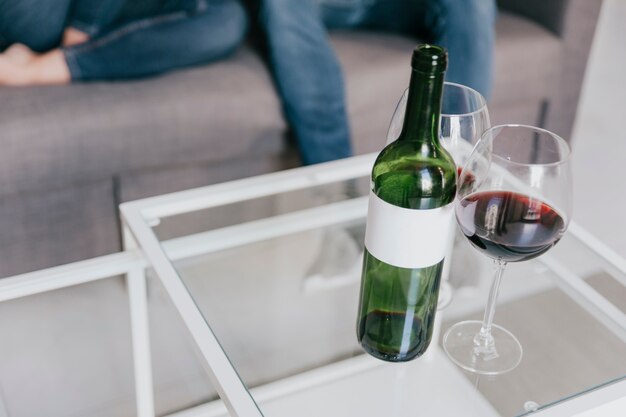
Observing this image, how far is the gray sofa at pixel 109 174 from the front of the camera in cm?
136

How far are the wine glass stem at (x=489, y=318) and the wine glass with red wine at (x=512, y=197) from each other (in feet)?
0.06

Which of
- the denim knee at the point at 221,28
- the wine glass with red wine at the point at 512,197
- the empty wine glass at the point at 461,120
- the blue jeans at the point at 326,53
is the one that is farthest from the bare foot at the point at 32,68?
the wine glass with red wine at the point at 512,197

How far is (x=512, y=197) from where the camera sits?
0.75m

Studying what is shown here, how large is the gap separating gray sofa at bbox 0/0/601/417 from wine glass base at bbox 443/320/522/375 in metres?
0.53

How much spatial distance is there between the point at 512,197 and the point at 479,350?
0.22 metres

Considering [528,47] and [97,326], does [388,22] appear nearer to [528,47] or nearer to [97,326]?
[528,47]

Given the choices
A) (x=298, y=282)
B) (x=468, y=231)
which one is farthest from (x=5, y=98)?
(x=468, y=231)

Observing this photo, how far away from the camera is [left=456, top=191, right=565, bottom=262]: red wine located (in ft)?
2.46

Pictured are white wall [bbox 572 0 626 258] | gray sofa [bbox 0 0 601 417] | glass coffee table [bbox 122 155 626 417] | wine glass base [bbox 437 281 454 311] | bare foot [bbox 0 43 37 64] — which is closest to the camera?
glass coffee table [bbox 122 155 626 417]

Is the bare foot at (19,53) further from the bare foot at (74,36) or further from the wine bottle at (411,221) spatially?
the wine bottle at (411,221)

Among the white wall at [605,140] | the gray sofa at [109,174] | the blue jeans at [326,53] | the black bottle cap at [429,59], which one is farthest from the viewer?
the white wall at [605,140]

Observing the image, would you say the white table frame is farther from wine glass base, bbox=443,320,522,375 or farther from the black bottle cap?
the black bottle cap

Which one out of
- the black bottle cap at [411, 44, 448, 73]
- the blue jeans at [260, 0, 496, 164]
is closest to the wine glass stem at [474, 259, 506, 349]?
the black bottle cap at [411, 44, 448, 73]

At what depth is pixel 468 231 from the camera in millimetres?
784
